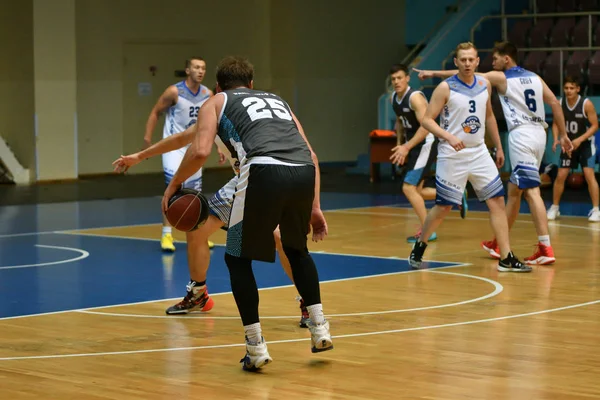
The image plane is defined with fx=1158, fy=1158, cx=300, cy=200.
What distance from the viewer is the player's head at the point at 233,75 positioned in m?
6.39

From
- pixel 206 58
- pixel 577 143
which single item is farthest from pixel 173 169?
pixel 206 58

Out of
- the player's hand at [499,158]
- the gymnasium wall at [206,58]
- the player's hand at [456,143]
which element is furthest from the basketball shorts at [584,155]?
the gymnasium wall at [206,58]

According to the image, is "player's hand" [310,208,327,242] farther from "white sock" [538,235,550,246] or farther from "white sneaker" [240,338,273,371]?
"white sock" [538,235,550,246]

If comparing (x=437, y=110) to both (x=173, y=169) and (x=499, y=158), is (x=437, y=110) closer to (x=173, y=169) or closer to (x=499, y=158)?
(x=499, y=158)

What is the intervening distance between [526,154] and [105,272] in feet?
13.0

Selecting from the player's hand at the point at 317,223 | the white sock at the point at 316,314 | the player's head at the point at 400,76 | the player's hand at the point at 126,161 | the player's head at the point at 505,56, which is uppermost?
the player's head at the point at 505,56

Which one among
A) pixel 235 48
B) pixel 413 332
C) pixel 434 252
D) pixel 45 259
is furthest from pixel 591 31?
pixel 413 332

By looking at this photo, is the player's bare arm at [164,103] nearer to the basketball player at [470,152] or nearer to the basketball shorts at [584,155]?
the basketball player at [470,152]

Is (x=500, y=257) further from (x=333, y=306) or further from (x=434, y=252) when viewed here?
(x=333, y=306)

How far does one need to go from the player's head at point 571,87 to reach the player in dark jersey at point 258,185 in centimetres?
923

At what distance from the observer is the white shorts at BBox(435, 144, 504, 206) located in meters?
9.86

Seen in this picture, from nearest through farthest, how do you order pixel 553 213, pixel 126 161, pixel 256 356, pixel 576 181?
pixel 256 356 → pixel 126 161 → pixel 553 213 → pixel 576 181

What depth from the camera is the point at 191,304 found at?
802 cm

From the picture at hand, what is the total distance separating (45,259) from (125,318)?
3465 millimetres
